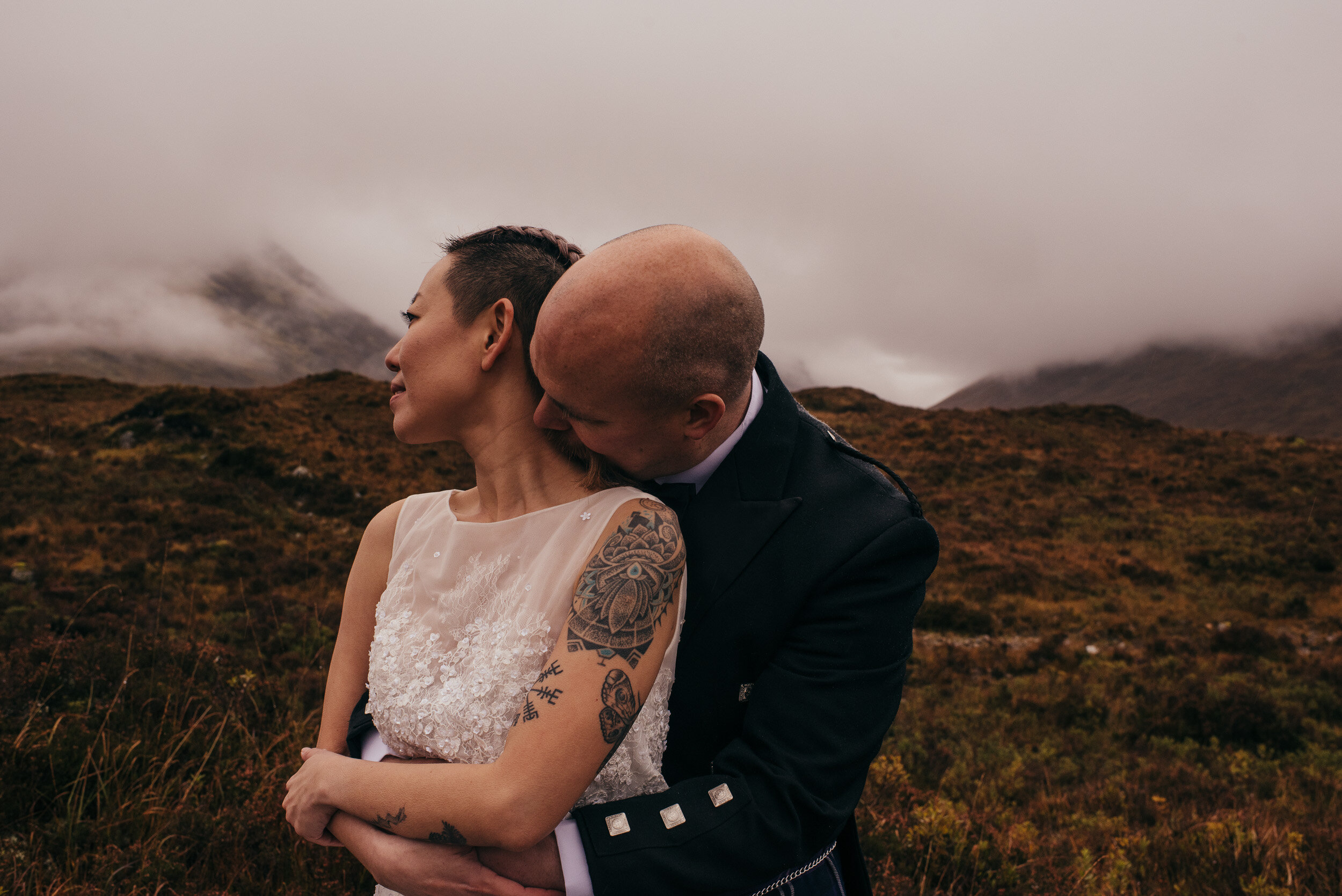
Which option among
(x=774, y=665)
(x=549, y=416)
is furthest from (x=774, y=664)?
(x=549, y=416)

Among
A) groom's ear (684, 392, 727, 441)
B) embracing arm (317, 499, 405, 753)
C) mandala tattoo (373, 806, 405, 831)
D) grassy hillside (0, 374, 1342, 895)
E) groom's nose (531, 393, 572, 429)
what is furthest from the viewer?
grassy hillside (0, 374, 1342, 895)

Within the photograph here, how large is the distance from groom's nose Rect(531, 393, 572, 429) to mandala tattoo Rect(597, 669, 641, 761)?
62cm

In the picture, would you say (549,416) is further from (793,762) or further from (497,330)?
(793,762)

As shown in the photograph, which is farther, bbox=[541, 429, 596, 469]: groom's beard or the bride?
bbox=[541, 429, 596, 469]: groom's beard

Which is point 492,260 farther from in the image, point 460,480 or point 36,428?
point 36,428

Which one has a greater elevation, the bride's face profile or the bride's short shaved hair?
the bride's short shaved hair

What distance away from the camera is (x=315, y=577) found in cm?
1213

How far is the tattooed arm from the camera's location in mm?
1328

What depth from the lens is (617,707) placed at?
1.43 meters

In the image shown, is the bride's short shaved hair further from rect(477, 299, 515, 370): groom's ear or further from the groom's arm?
the groom's arm

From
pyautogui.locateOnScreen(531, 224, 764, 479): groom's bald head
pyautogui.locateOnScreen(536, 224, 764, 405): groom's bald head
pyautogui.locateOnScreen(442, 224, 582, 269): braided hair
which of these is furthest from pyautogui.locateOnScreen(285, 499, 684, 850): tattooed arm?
pyautogui.locateOnScreen(442, 224, 582, 269): braided hair

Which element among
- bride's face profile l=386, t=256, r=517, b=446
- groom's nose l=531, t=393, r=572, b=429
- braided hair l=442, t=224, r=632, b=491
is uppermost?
braided hair l=442, t=224, r=632, b=491

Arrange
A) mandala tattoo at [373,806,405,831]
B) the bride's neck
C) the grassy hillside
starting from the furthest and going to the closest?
the grassy hillside
the bride's neck
mandala tattoo at [373,806,405,831]

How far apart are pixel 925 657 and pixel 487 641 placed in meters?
10.9
